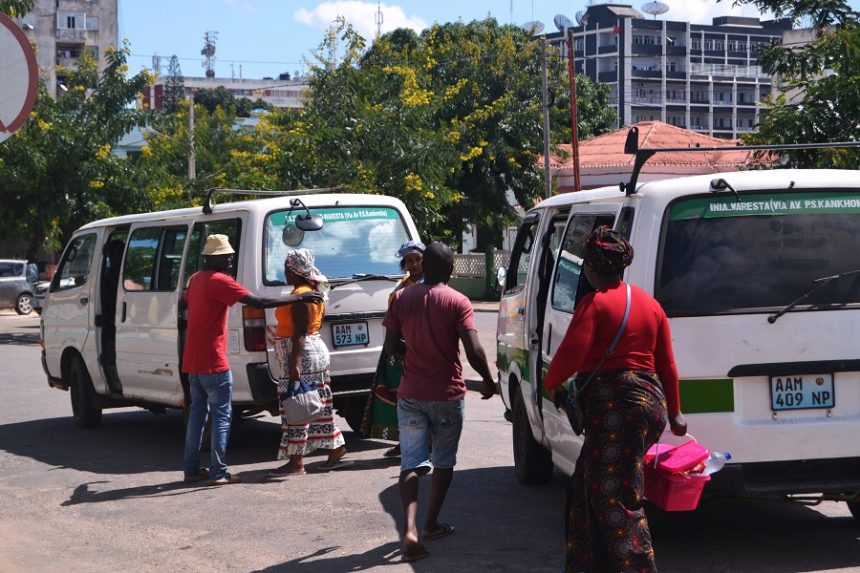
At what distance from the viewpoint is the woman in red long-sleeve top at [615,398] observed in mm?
5445

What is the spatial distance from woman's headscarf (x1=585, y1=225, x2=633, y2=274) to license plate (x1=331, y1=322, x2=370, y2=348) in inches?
200

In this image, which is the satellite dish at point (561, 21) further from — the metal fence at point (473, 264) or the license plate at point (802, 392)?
the license plate at point (802, 392)

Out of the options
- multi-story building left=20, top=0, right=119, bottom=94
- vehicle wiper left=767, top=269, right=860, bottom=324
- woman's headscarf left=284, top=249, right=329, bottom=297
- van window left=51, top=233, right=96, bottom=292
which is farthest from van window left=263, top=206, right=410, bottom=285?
multi-story building left=20, top=0, right=119, bottom=94

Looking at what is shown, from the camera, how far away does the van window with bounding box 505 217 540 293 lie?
916 cm

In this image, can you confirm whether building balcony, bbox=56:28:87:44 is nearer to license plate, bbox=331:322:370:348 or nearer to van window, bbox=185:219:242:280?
van window, bbox=185:219:242:280

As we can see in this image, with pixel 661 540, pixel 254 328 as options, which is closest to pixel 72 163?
pixel 254 328

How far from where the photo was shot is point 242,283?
33.2ft

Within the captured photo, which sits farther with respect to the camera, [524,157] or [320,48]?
[524,157]

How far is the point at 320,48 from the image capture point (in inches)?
1131

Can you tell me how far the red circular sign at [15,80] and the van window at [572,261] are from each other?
10.4ft

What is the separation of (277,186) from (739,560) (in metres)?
19.3

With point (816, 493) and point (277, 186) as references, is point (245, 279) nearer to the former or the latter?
point (816, 493)

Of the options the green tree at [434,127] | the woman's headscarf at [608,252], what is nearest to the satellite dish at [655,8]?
the green tree at [434,127]

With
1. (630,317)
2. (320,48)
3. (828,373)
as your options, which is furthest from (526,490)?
(320,48)
